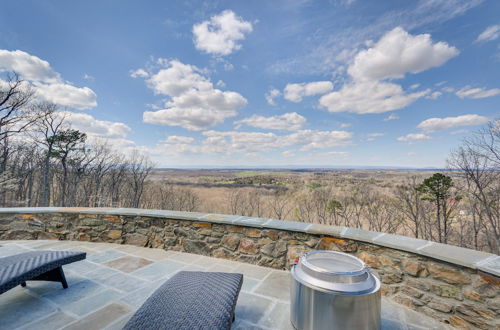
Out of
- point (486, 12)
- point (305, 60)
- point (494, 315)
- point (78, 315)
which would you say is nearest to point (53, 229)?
point (78, 315)

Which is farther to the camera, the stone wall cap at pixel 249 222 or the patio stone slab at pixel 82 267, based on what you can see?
the stone wall cap at pixel 249 222

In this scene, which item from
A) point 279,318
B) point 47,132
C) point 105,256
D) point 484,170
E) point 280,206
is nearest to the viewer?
point 279,318

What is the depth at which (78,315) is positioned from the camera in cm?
174

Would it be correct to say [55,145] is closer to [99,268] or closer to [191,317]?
[99,268]

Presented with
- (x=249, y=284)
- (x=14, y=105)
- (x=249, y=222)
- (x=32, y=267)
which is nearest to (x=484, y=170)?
(x=249, y=222)

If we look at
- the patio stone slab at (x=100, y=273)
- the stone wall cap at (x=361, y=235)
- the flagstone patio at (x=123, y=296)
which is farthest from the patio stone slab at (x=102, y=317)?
the stone wall cap at (x=361, y=235)

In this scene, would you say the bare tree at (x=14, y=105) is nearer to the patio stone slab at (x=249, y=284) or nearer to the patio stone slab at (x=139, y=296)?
the patio stone slab at (x=139, y=296)

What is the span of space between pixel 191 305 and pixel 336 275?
38.9 inches

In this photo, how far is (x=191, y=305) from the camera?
1298mm

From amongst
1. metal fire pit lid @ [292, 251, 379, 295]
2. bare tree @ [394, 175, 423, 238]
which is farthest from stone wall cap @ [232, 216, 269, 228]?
bare tree @ [394, 175, 423, 238]

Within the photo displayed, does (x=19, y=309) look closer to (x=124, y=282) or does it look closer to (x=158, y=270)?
(x=124, y=282)

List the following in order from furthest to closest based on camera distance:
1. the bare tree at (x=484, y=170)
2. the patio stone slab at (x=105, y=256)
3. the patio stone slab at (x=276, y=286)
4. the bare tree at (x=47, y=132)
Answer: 1. the bare tree at (x=47, y=132)
2. the bare tree at (x=484, y=170)
3. the patio stone slab at (x=105, y=256)
4. the patio stone slab at (x=276, y=286)

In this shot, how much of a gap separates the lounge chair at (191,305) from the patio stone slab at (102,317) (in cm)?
64

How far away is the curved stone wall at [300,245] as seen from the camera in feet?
5.23
